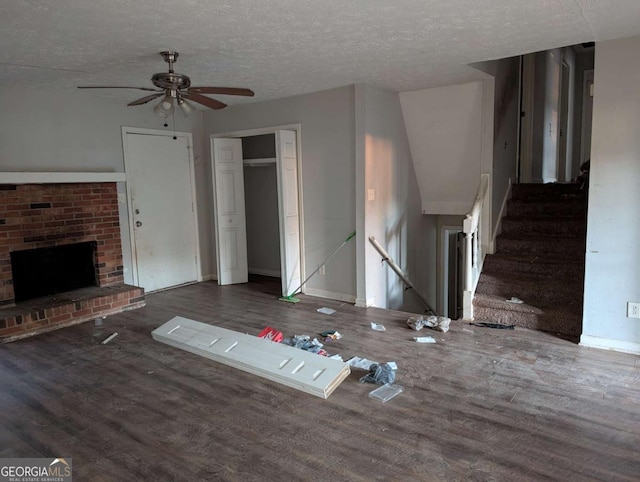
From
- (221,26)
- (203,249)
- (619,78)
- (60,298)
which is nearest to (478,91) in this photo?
(619,78)

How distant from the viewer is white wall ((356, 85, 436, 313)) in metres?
4.83

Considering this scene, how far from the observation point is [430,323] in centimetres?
415

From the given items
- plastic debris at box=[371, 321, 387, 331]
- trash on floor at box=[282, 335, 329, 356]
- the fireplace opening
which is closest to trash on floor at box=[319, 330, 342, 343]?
trash on floor at box=[282, 335, 329, 356]

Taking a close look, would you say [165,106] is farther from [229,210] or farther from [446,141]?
[446,141]

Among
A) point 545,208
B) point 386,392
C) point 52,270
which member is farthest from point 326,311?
point 52,270

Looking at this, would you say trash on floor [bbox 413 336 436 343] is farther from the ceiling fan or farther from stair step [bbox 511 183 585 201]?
stair step [bbox 511 183 585 201]

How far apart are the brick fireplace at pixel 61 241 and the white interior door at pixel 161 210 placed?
320 mm

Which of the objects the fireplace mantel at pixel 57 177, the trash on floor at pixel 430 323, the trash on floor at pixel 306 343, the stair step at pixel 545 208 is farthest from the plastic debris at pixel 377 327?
the fireplace mantel at pixel 57 177

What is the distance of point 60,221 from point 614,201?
17.0 feet

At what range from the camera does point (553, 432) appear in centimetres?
246

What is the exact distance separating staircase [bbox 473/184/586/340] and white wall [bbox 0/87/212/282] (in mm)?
4201

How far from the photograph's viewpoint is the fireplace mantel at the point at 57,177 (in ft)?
14.3

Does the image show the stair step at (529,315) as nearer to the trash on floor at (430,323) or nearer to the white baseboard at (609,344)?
the white baseboard at (609,344)

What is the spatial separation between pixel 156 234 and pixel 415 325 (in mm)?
3491
